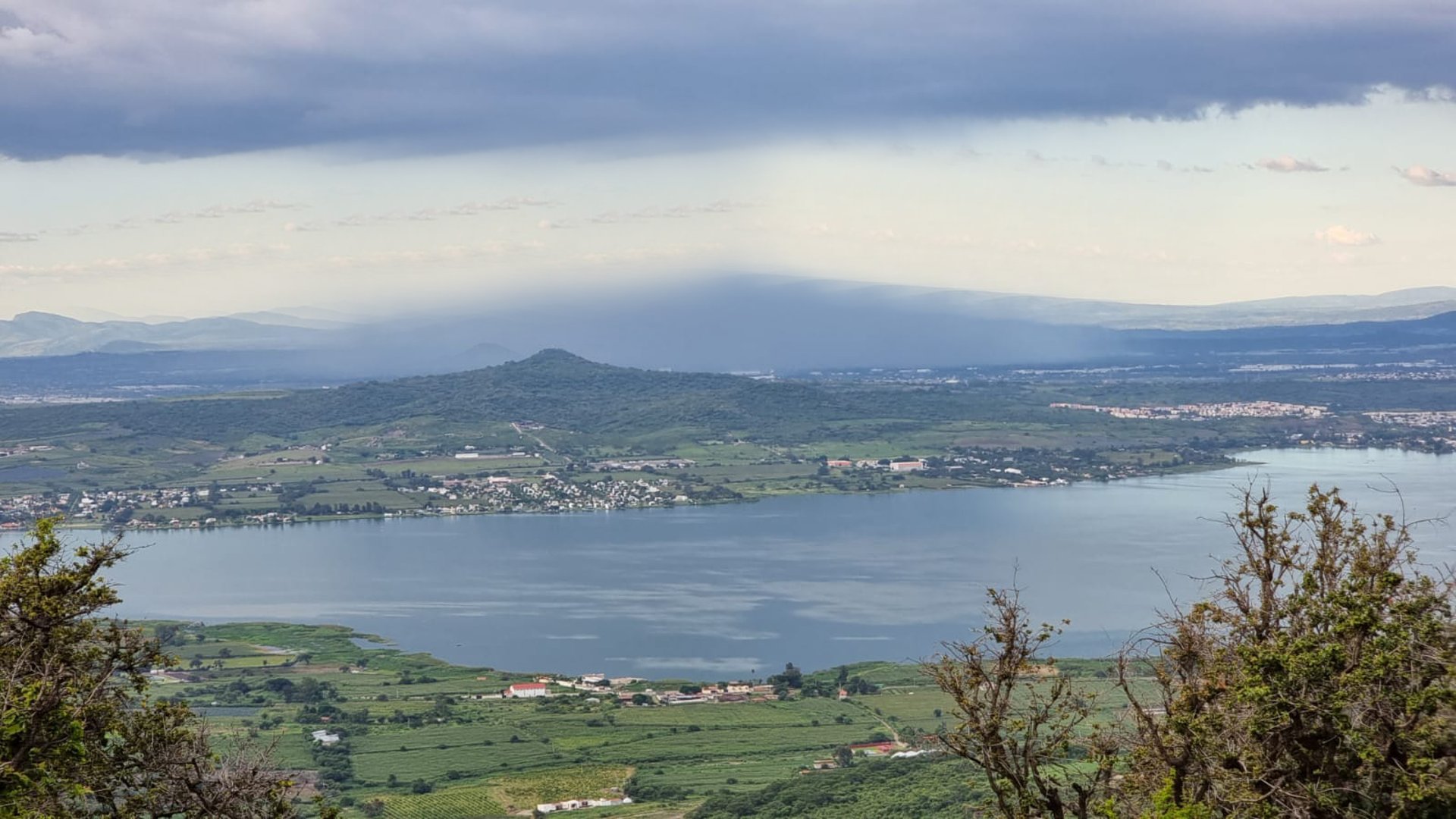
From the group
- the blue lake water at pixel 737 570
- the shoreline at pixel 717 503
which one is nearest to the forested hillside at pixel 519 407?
the shoreline at pixel 717 503

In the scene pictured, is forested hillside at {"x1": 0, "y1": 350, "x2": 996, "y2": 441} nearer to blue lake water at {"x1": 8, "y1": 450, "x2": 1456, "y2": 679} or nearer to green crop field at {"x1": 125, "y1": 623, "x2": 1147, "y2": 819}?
blue lake water at {"x1": 8, "y1": 450, "x2": 1456, "y2": 679}

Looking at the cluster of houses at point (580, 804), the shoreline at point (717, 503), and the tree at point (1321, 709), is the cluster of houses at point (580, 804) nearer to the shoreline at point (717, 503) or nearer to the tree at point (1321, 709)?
the tree at point (1321, 709)

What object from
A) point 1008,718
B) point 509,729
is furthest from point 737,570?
point 1008,718

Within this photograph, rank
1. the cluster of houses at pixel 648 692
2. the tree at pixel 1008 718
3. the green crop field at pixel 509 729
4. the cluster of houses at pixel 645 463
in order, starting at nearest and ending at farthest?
the tree at pixel 1008 718 < the green crop field at pixel 509 729 < the cluster of houses at pixel 648 692 < the cluster of houses at pixel 645 463

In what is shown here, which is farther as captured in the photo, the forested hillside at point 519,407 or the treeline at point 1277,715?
the forested hillside at point 519,407

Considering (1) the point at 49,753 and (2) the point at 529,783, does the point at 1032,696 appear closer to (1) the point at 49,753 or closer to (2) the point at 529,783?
(1) the point at 49,753

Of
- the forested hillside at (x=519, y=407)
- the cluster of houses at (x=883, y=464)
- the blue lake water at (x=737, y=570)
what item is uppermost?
the forested hillside at (x=519, y=407)

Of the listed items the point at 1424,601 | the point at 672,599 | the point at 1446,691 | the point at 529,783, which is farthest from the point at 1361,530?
the point at 672,599
